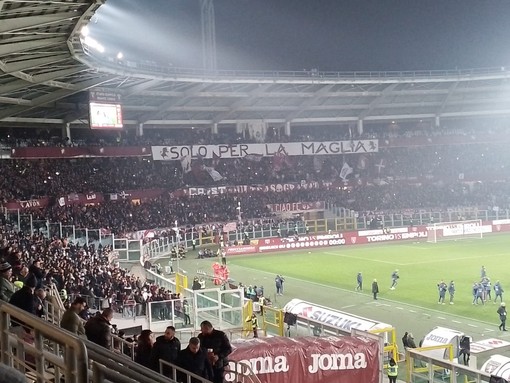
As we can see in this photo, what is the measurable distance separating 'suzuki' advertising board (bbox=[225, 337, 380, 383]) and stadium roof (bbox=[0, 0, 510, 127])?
39.7ft

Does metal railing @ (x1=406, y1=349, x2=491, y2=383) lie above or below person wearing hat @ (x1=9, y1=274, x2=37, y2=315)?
below

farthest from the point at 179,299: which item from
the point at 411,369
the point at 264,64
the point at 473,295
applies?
the point at 264,64

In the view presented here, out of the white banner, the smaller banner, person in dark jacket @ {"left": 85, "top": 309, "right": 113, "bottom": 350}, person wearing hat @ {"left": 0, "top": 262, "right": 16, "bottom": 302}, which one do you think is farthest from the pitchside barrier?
the smaller banner

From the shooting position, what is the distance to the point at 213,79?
4853 cm

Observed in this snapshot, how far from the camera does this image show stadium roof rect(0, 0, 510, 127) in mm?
24422

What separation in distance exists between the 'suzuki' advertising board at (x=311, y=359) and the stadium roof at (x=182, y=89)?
12106mm

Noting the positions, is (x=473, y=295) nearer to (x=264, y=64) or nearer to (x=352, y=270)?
(x=352, y=270)

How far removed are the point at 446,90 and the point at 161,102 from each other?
90.9 feet

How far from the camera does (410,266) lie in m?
39.3

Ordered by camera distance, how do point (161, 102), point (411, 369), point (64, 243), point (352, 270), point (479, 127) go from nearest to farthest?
1. point (411, 369)
2. point (64, 243)
3. point (352, 270)
4. point (161, 102)
5. point (479, 127)

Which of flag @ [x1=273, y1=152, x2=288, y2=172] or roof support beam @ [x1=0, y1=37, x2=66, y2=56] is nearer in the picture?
roof support beam @ [x1=0, y1=37, x2=66, y2=56]

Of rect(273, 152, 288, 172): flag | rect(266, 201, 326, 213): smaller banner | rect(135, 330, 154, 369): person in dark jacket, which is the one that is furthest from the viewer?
rect(273, 152, 288, 172): flag

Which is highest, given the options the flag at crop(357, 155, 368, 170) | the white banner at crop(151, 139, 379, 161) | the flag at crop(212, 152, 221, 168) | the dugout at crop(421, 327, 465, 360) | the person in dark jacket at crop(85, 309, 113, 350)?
the white banner at crop(151, 139, 379, 161)

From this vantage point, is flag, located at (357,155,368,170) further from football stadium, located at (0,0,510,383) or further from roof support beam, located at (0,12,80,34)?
roof support beam, located at (0,12,80,34)
